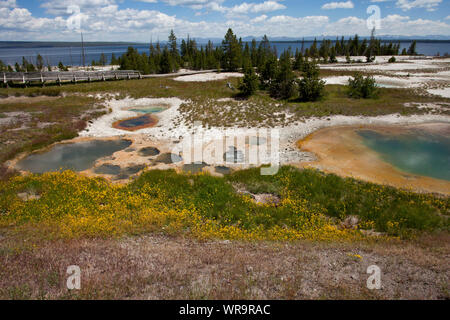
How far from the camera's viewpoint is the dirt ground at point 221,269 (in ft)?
22.0

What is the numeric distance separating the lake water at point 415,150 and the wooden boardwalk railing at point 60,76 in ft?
161

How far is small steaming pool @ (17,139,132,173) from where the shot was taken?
1886 centimetres

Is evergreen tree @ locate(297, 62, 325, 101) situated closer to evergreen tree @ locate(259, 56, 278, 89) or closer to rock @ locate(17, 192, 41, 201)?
evergreen tree @ locate(259, 56, 278, 89)

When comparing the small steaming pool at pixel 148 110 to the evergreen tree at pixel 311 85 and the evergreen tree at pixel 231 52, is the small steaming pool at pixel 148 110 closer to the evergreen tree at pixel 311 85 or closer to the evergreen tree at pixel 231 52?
the evergreen tree at pixel 311 85

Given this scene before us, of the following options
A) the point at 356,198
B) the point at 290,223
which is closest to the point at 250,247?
the point at 290,223

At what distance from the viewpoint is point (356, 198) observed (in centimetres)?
1357

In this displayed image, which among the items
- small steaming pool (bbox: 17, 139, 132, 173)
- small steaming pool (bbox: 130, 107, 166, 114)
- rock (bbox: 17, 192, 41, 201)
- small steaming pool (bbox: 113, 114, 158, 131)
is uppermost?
small steaming pool (bbox: 130, 107, 166, 114)

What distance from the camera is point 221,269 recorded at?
7.93 m

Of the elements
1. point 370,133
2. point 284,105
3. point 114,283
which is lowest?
point 114,283

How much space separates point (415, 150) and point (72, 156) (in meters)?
27.7

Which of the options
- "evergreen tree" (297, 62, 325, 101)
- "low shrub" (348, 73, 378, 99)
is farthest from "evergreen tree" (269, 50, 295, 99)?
"low shrub" (348, 73, 378, 99)

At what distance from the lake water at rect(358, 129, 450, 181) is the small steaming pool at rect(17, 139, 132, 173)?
21.8 m
